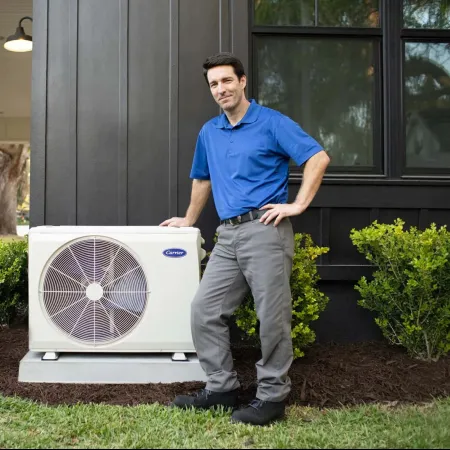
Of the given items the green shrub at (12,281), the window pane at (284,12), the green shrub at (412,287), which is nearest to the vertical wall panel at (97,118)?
the green shrub at (12,281)

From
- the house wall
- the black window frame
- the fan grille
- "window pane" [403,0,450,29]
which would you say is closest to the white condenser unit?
the fan grille

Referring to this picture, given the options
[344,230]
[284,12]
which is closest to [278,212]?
[344,230]

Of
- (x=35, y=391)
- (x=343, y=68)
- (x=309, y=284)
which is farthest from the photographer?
(x=343, y=68)

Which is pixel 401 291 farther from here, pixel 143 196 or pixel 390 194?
pixel 143 196

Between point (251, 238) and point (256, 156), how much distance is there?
39 cm

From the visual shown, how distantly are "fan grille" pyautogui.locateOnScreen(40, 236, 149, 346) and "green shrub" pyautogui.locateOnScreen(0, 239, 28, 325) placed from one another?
87 cm

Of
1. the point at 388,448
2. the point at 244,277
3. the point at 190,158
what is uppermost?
the point at 190,158

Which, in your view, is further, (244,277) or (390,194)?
(390,194)

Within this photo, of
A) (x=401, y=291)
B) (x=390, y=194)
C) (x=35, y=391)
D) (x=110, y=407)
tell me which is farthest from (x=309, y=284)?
(x=35, y=391)

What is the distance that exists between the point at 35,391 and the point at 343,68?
291 centimetres

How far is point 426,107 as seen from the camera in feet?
13.0

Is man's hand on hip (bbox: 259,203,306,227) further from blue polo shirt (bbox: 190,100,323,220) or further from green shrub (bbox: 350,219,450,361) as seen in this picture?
green shrub (bbox: 350,219,450,361)

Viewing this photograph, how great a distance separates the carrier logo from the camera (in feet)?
9.43

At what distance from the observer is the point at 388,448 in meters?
2.17
